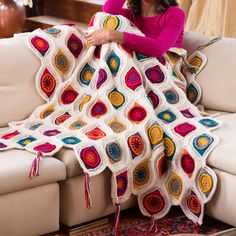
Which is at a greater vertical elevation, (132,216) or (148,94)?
(148,94)

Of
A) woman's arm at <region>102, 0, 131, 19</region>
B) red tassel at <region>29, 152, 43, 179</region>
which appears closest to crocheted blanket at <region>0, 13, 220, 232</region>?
red tassel at <region>29, 152, 43, 179</region>

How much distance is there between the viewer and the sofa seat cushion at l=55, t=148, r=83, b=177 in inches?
112

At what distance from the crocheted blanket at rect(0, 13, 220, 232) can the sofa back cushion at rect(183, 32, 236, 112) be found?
47 millimetres

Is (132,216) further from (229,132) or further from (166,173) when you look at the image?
(229,132)

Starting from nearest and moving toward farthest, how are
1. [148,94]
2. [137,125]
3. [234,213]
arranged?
1. [234,213]
2. [137,125]
3. [148,94]

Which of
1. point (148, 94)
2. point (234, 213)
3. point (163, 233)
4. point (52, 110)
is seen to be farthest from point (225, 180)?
point (52, 110)

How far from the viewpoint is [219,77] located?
11.4 feet

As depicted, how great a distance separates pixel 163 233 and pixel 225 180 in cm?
38

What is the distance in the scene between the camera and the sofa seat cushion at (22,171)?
2.67 metres

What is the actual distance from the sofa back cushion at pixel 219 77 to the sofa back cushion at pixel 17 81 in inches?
34.1

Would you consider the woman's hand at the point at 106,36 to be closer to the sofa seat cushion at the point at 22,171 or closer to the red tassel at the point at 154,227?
the sofa seat cushion at the point at 22,171

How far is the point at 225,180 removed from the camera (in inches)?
114

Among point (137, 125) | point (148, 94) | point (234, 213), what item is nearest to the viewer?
point (234, 213)

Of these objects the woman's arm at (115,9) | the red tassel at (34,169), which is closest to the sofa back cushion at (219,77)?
the woman's arm at (115,9)
